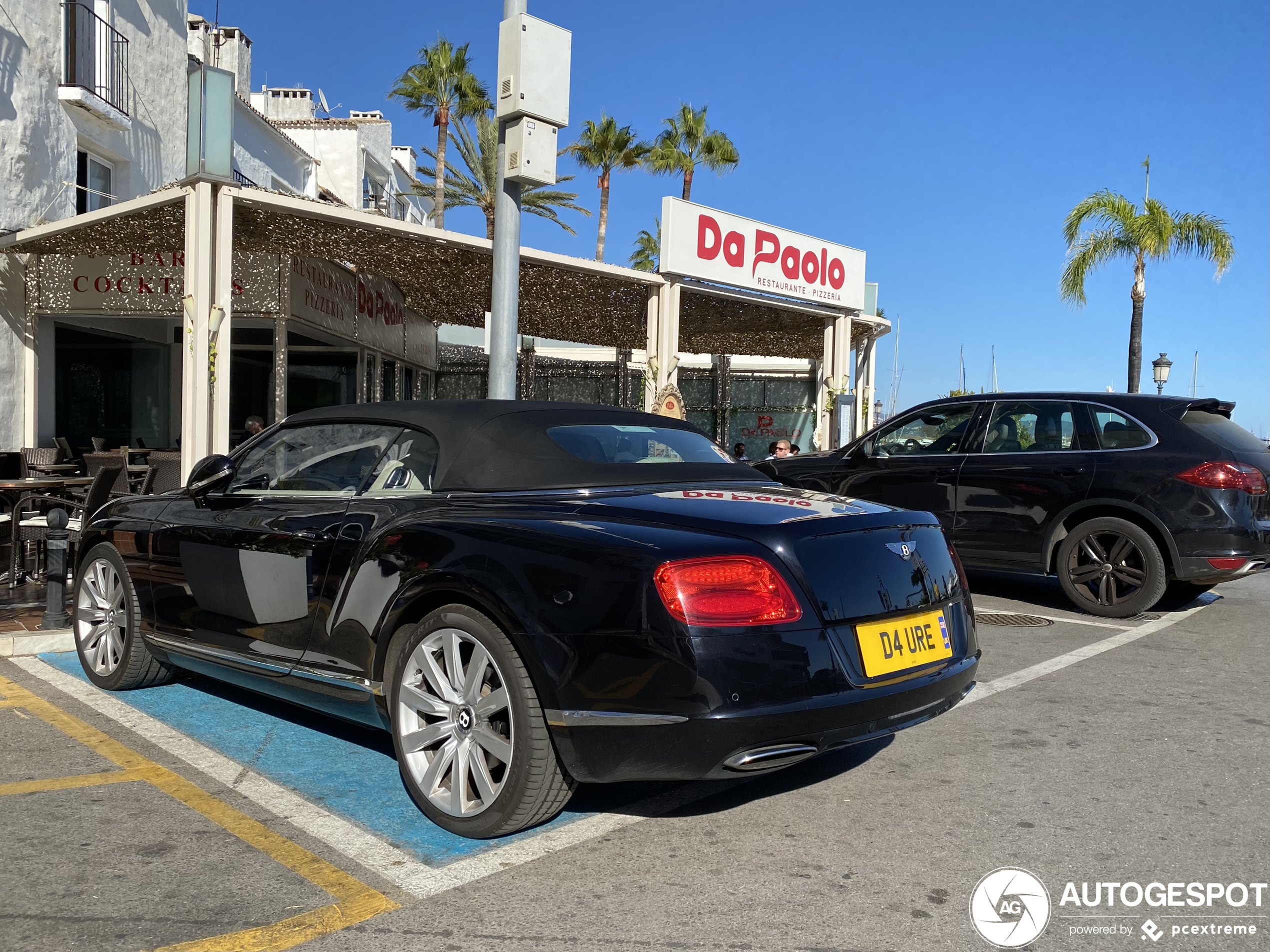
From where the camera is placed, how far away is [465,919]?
2830 mm

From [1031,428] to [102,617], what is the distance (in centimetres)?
647

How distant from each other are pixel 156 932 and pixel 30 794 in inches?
54.9

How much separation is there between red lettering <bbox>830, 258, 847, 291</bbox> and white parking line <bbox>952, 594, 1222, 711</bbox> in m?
11.2

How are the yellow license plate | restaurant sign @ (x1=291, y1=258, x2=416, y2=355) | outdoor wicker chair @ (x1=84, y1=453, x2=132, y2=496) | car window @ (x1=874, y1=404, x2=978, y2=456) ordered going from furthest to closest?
restaurant sign @ (x1=291, y1=258, x2=416, y2=355) → outdoor wicker chair @ (x1=84, y1=453, x2=132, y2=496) → car window @ (x1=874, y1=404, x2=978, y2=456) → the yellow license plate

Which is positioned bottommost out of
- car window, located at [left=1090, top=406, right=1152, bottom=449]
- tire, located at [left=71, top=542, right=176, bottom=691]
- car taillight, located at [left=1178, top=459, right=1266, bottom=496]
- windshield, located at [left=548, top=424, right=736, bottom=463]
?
tire, located at [left=71, top=542, right=176, bottom=691]

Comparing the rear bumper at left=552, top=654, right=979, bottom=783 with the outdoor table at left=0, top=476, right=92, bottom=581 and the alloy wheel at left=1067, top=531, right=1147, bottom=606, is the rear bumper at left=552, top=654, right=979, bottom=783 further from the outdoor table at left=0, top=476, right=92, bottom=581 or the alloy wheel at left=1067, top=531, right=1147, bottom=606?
the outdoor table at left=0, top=476, right=92, bottom=581

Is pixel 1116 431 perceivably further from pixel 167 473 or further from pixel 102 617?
pixel 167 473

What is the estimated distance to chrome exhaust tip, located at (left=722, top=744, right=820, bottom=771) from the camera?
3061 millimetres

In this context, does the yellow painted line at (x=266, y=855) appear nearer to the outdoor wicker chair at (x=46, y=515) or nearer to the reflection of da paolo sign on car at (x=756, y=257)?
the outdoor wicker chair at (x=46, y=515)

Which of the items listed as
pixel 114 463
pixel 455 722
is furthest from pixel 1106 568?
pixel 114 463

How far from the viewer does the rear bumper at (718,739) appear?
3037mm

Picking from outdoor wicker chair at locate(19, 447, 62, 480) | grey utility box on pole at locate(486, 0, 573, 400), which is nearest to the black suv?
grey utility box on pole at locate(486, 0, 573, 400)

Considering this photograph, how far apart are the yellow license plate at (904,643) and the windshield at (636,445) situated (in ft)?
3.87

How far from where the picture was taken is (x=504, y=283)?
8.11 m
